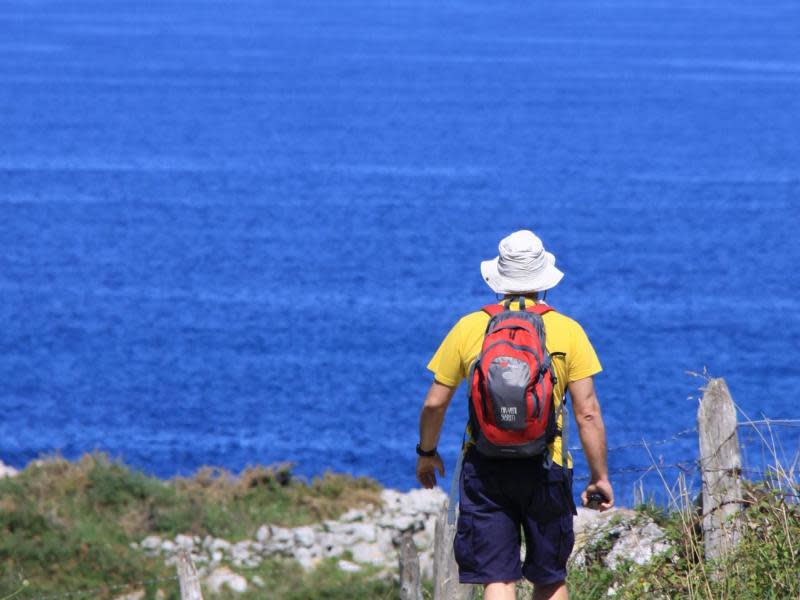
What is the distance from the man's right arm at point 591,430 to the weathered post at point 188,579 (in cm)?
223

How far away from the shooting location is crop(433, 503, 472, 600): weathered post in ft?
22.0

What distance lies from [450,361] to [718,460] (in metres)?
1.85

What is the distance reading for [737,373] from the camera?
109 ft

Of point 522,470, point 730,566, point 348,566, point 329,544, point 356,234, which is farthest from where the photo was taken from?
point 356,234

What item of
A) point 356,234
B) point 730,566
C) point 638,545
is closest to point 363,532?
point 638,545

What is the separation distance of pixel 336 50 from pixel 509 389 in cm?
9566

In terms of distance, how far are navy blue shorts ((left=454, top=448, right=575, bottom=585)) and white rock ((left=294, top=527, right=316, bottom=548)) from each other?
11378 mm

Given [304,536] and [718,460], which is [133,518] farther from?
[718,460]

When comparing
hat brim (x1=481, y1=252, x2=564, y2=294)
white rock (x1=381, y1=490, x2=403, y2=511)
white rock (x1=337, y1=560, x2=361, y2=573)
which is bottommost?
hat brim (x1=481, y1=252, x2=564, y2=294)

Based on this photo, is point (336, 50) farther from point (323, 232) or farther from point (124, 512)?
point (124, 512)

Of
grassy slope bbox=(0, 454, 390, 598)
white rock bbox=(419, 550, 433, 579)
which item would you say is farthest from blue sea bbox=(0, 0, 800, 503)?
grassy slope bbox=(0, 454, 390, 598)

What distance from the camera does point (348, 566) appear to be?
15398 millimetres

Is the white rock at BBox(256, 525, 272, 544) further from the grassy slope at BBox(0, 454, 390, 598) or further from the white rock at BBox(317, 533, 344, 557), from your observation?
the white rock at BBox(317, 533, 344, 557)

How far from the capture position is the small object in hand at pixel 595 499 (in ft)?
15.5
